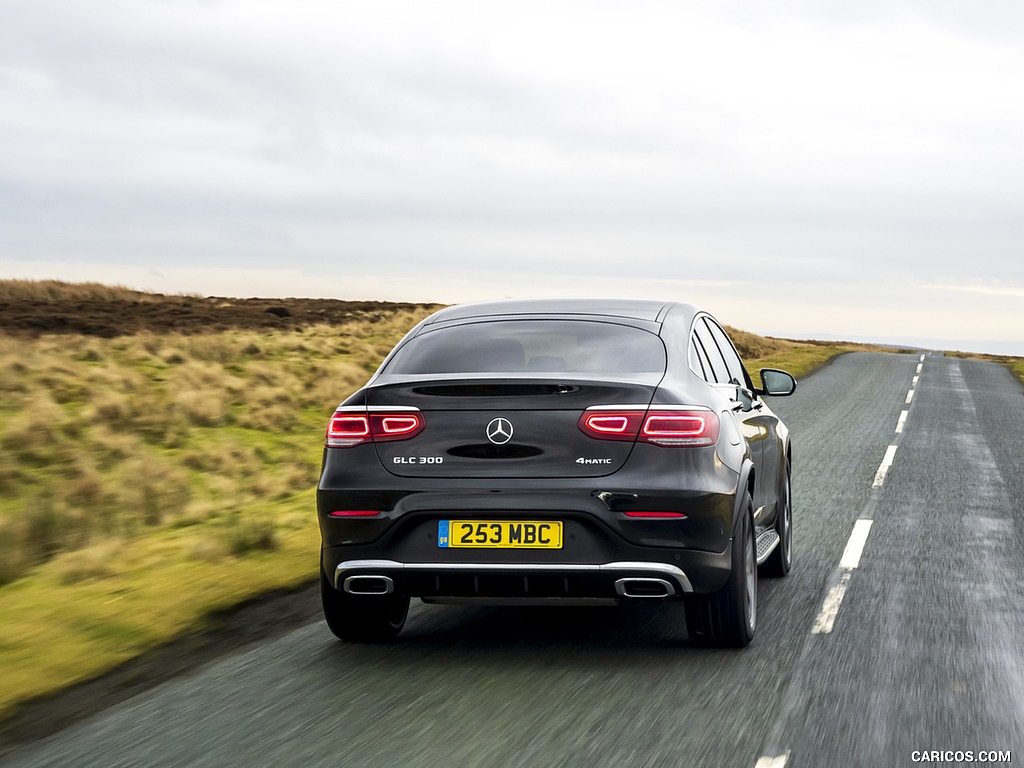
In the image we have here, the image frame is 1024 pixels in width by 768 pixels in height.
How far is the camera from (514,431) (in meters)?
5.53

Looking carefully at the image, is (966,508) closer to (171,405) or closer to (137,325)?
(171,405)

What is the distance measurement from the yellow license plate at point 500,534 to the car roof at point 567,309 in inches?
55.0

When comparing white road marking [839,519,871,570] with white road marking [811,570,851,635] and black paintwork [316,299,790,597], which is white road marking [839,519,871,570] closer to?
white road marking [811,570,851,635]

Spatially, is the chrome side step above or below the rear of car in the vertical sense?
below

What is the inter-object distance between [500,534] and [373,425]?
83cm

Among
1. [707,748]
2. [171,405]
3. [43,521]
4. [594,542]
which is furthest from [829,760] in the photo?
[171,405]

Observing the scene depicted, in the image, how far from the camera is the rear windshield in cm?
595

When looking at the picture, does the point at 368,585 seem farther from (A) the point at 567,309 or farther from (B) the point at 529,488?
(A) the point at 567,309

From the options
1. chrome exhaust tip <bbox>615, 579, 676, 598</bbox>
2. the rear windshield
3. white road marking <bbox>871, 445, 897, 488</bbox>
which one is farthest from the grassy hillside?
white road marking <bbox>871, 445, 897, 488</bbox>

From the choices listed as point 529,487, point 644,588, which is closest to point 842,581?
point 644,588

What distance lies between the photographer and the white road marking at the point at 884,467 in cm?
1297

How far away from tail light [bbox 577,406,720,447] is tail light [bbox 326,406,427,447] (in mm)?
821

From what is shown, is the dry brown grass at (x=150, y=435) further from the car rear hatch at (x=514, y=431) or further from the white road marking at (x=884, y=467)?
the white road marking at (x=884, y=467)

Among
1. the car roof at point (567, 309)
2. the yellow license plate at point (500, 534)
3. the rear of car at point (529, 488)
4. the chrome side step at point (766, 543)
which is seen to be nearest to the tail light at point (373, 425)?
the rear of car at point (529, 488)
